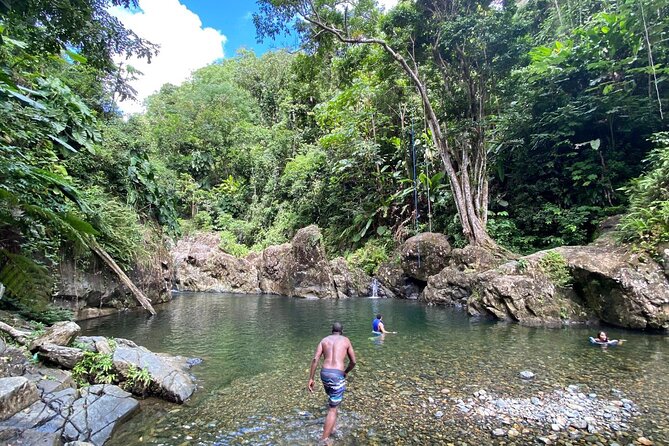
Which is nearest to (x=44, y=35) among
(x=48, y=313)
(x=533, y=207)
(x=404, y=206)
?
(x=48, y=313)

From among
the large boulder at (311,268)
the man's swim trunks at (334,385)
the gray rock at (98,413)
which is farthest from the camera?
the large boulder at (311,268)

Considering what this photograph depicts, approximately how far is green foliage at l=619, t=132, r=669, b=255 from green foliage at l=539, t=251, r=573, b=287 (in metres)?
1.80

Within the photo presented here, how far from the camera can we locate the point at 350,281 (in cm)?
1964

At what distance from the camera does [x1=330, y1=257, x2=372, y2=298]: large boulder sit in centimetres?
1931

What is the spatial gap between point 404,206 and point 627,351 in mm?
15067

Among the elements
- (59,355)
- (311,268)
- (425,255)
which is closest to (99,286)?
(59,355)

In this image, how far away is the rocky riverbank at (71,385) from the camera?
418 centimetres

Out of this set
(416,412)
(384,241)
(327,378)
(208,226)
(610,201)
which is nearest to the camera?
(327,378)

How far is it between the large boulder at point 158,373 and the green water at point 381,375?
18cm

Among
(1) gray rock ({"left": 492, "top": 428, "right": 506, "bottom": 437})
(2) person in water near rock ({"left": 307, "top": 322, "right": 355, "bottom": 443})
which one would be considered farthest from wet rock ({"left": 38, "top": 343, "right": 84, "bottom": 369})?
(1) gray rock ({"left": 492, "top": 428, "right": 506, "bottom": 437})

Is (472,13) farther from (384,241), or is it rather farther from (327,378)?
(327,378)

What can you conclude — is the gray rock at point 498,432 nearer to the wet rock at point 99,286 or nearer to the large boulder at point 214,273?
the wet rock at point 99,286

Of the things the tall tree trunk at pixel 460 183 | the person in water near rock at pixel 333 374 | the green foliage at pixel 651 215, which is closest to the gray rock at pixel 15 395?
the person in water near rock at pixel 333 374

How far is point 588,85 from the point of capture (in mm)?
15227
